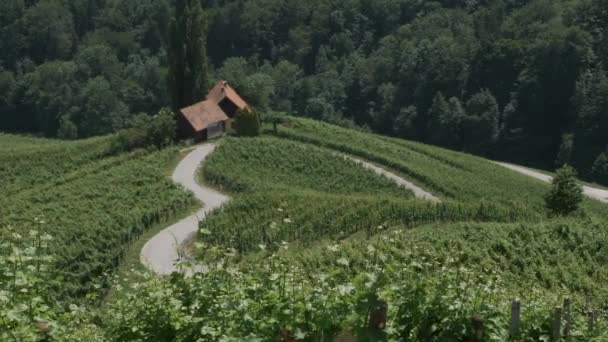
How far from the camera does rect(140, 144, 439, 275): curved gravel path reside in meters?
31.2

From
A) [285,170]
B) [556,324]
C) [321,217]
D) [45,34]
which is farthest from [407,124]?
[556,324]

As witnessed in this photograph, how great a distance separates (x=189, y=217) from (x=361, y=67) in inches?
2905

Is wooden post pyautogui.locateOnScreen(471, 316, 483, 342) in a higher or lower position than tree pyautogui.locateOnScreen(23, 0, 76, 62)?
lower

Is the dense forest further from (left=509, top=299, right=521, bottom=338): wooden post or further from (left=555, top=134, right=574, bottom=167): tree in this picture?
(left=509, top=299, right=521, bottom=338): wooden post

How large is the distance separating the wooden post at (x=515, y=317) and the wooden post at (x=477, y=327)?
75 centimetres

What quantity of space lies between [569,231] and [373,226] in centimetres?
706

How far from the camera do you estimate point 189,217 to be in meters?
37.8

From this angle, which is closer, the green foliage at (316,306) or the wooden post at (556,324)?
the green foliage at (316,306)

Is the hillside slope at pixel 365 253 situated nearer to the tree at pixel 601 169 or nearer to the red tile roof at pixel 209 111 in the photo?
the red tile roof at pixel 209 111

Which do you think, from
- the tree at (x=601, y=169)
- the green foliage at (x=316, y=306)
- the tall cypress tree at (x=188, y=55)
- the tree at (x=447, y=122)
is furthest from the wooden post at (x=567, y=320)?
the tree at (x=447, y=122)

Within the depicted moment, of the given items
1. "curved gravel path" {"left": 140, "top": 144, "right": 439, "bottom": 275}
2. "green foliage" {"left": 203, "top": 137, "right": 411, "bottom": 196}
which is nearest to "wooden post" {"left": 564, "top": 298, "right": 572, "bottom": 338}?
"curved gravel path" {"left": 140, "top": 144, "right": 439, "bottom": 275}

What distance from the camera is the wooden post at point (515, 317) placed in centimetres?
1130

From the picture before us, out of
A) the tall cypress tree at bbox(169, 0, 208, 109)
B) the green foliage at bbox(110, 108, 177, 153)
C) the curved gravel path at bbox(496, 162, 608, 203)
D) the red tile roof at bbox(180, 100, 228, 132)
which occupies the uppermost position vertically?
the tall cypress tree at bbox(169, 0, 208, 109)

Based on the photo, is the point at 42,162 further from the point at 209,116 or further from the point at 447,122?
the point at 447,122
